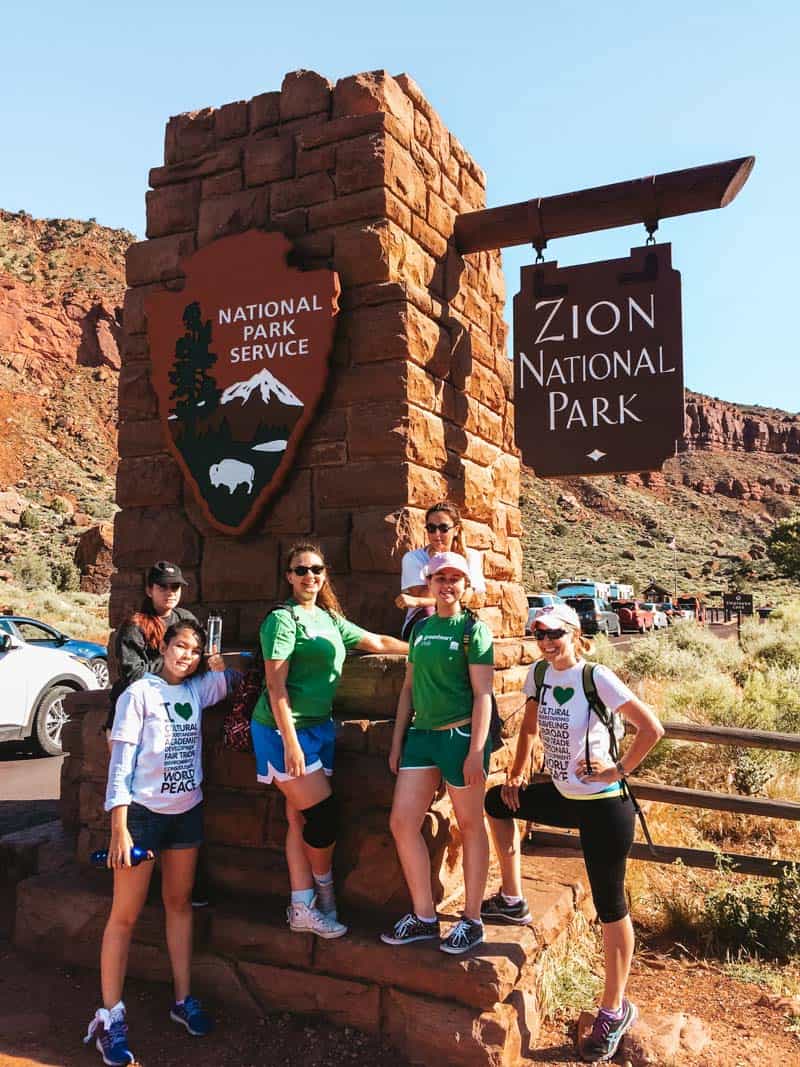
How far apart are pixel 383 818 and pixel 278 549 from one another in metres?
1.51

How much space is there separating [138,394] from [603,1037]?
4.04 metres

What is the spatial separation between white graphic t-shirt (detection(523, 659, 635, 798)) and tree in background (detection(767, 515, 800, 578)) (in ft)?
150

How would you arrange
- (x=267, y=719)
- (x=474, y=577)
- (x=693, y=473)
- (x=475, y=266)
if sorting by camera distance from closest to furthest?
1. (x=267, y=719)
2. (x=474, y=577)
3. (x=475, y=266)
4. (x=693, y=473)

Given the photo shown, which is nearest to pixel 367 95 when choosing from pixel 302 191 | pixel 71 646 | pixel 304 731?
pixel 302 191

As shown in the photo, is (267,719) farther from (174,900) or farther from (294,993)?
(294,993)

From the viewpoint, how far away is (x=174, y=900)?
3619 millimetres

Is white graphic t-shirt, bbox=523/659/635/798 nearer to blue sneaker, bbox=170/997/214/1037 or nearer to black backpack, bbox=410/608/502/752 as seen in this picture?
black backpack, bbox=410/608/502/752

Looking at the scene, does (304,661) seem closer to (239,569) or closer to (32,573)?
(239,569)

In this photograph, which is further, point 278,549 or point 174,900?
point 278,549

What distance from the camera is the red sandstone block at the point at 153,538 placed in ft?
15.8

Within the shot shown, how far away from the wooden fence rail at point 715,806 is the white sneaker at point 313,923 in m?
1.83

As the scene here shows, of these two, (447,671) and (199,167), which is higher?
(199,167)

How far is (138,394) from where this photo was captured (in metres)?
5.05

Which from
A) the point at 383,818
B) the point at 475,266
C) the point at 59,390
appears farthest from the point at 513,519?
the point at 59,390
